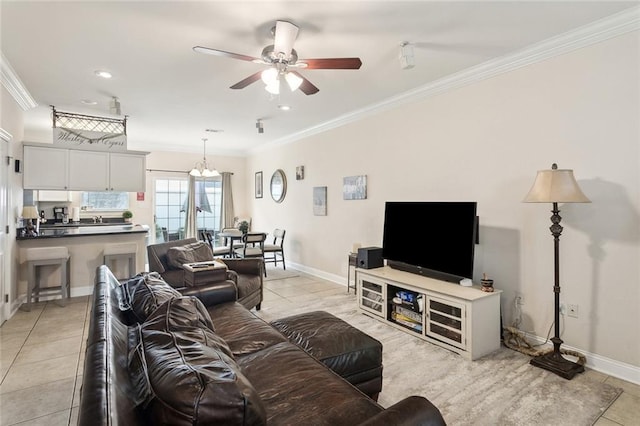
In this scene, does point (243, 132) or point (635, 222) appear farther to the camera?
point (243, 132)

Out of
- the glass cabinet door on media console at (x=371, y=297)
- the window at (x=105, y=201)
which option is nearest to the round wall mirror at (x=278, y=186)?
the window at (x=105, y=201)

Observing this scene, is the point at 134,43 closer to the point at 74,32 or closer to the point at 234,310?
the point at 74,32

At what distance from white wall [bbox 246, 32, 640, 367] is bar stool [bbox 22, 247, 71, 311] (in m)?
4.27

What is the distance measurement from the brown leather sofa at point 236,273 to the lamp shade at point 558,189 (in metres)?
2.83

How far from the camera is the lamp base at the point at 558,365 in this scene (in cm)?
248

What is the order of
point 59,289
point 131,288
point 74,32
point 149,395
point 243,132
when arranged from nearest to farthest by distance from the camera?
point 149,395 → point 131,288 → point 74,32 → point 59,289 → point 243,132

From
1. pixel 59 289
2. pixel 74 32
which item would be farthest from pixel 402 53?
pixel 59 289

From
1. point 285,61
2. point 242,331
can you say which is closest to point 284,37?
point 285,61

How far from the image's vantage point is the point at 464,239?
308 cm

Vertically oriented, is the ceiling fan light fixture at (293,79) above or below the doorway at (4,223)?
above

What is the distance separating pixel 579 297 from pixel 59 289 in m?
5.95

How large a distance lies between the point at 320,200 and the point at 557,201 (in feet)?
12.2

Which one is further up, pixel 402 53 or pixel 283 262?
pixel 402 53

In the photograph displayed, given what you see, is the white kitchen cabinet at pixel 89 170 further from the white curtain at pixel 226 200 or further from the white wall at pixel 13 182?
the white curtain at pixel 226 200
